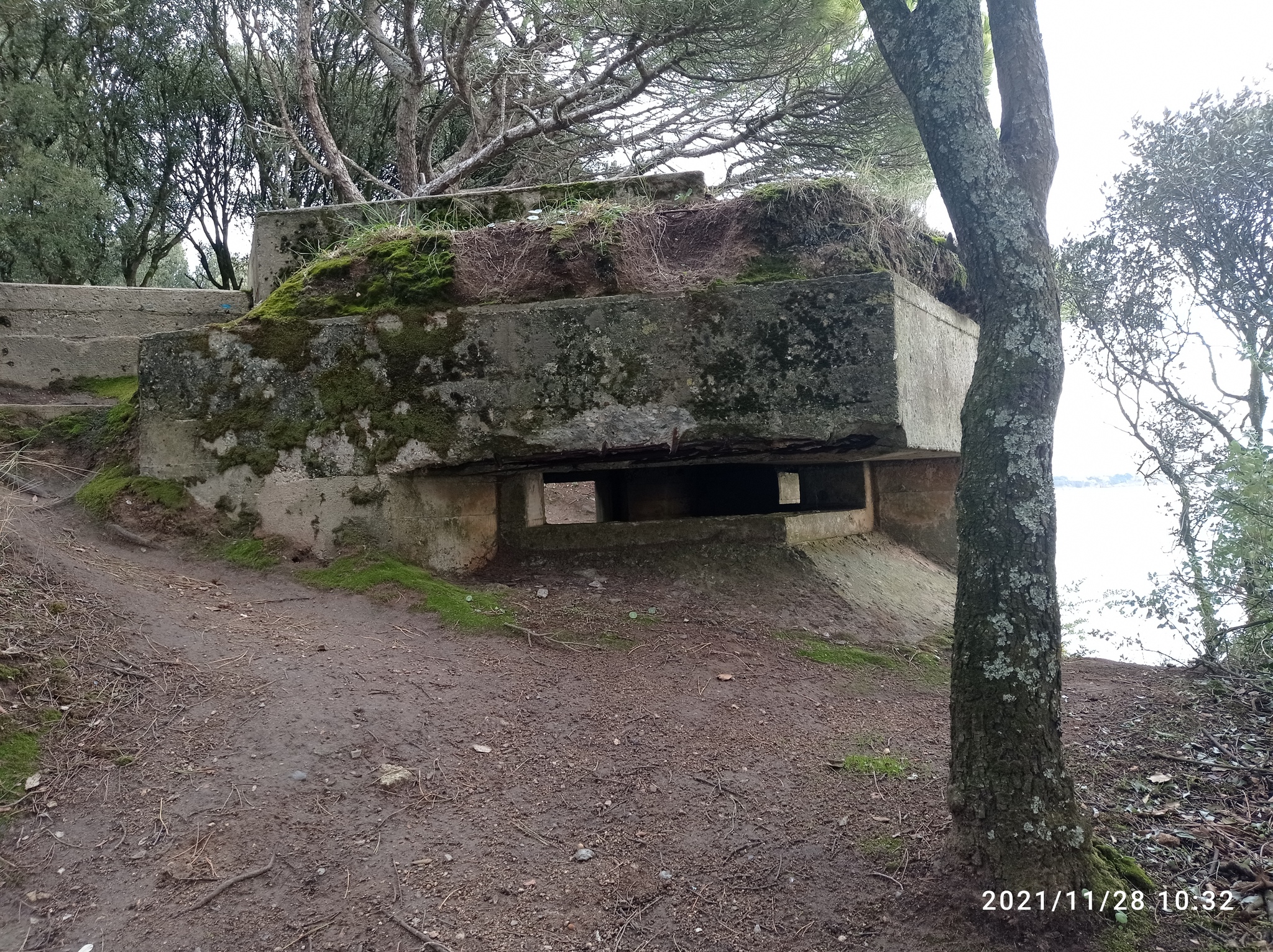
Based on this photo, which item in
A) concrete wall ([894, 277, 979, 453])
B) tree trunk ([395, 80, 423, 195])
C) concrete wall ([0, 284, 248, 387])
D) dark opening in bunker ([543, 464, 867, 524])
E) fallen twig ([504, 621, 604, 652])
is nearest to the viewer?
fallen twig ([504, 621, 604, 652])

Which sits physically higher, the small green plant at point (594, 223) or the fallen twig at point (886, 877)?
the small green plant at point (594, 223)

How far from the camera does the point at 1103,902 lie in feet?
7.50

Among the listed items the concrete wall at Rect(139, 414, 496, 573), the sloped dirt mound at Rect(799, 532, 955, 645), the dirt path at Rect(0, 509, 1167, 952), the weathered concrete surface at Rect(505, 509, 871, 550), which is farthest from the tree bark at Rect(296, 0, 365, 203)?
the sloped dirt mound at Rect(799, 532, 955, 645)

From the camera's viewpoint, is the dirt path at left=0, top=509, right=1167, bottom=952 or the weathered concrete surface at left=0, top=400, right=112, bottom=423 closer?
the dirt path at left=0, top=509, right=1167, bottom=952

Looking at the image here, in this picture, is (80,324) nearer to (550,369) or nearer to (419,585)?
(419,585)

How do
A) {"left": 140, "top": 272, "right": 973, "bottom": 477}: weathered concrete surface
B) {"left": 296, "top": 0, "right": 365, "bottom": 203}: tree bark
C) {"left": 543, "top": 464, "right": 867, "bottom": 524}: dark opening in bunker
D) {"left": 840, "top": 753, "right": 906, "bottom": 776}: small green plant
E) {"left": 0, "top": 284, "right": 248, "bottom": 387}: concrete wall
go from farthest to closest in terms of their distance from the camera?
1. {"left": 296, "top": 0, "right": 365, "bottom": 203}: tree bark
2. {"left": 543, "top": 464, "right": 867, "bottom": 524}: dark opening in bunker
3. {"left": 0, "top": 284, "right": 248, "bottom": 387}: concrete wall
4. {"left": 140, "top": 272, "right": 973, "bottom": 477}: weathered concrete surface
5. {"left": 840, "top": 753, "right": 906, "bottom": 776}: small green plant

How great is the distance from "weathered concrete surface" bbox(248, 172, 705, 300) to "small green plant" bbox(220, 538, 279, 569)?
1921 mm

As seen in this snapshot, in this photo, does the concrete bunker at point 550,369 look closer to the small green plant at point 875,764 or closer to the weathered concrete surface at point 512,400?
the weathered concrete surface at point 512,400

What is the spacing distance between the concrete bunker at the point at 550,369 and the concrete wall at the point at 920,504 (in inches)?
48.4

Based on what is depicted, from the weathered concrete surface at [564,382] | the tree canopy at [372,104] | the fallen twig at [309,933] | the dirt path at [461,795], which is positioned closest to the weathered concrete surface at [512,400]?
the weathered concrete surface at [564,382]

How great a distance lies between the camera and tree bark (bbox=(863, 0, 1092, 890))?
7.71 ft

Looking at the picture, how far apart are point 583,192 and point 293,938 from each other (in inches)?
177

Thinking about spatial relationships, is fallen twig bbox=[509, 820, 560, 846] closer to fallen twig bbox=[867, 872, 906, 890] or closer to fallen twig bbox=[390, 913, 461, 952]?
fallen twig bbox=[390, 913, 461, 952]

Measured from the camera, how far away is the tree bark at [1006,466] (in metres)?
2.35
